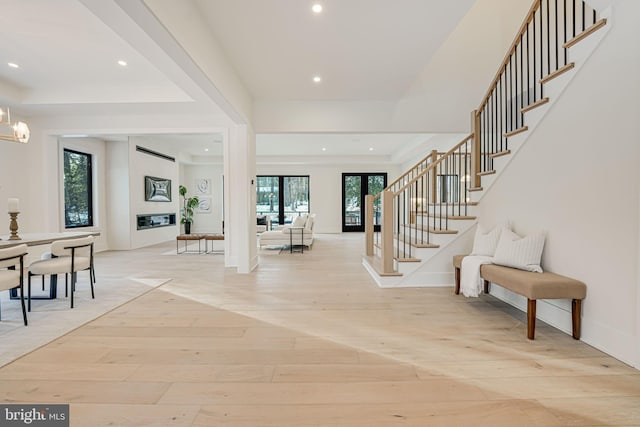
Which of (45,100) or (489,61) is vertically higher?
(489,61)

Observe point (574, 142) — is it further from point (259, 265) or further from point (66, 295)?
point (66, 295)

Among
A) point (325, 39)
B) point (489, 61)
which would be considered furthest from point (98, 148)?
point (489, 61)

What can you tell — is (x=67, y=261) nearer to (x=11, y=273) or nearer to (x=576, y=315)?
(x=11, y=273)

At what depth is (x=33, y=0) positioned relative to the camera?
2826 mm

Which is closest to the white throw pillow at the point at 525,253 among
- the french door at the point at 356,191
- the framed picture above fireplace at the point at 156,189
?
the framed picture above fireplace at the point at 156,189

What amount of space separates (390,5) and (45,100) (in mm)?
5658

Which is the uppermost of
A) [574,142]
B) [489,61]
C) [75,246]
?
[489,61]

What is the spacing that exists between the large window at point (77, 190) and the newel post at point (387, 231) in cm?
709

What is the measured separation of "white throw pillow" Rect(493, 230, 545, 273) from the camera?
2.90 metres

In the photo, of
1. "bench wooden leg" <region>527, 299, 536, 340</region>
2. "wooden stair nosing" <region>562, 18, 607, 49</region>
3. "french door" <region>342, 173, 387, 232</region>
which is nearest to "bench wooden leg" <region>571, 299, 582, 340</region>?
"bench wooden leg" <region>527, 299, 536, 340</region>

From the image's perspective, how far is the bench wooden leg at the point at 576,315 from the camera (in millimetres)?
2543

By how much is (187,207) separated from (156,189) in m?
2.43

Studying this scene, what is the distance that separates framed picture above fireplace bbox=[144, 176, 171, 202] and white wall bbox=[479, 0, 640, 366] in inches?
351

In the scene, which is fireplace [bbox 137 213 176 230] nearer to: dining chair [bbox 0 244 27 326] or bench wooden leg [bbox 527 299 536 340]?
dining chair [bbox 0 244 27 326]
